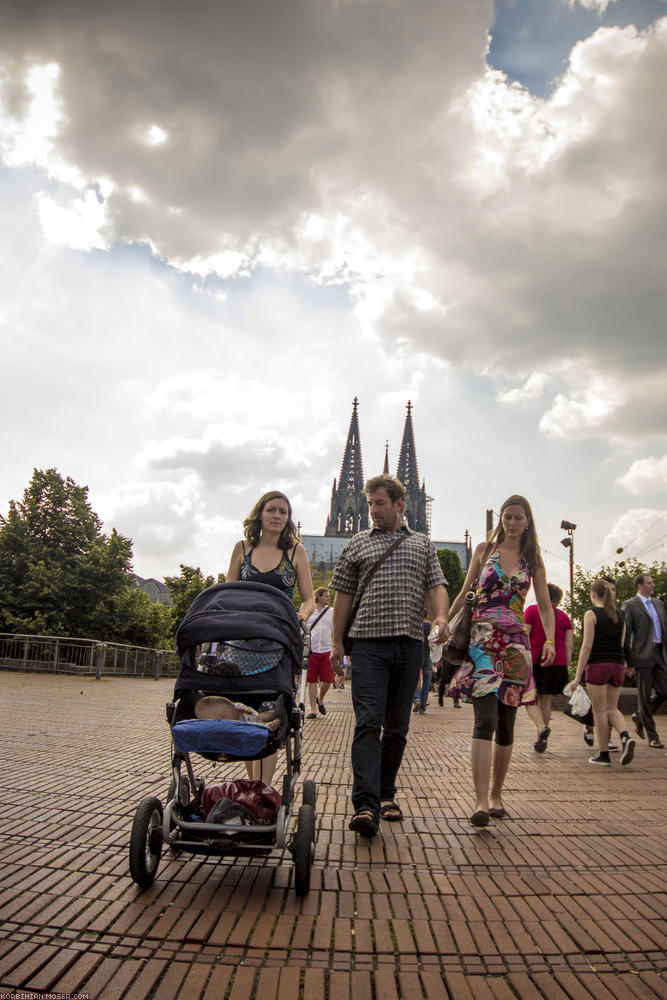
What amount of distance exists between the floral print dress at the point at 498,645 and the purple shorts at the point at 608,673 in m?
3.14

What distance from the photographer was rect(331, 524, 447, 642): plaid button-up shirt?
172 inches

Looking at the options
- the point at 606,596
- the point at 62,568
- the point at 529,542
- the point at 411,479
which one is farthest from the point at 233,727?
the point at 411,479

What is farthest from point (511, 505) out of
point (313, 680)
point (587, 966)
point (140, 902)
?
point (313, 680)

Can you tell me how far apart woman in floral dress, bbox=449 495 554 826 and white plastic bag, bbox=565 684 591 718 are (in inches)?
137

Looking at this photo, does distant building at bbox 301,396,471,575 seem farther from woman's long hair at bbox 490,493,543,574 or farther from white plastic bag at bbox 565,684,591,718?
woman's long hair at bbox 490,493,543,574

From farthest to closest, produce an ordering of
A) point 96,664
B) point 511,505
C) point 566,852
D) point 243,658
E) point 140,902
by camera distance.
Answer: point 96,664 < point 511,505 < point 566,852 < point 243,658 < point 140,902

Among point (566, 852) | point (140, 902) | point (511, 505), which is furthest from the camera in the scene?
point (511, 505)

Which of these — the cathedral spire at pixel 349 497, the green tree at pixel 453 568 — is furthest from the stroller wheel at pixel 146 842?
the cathedral spire at pixel 349 497

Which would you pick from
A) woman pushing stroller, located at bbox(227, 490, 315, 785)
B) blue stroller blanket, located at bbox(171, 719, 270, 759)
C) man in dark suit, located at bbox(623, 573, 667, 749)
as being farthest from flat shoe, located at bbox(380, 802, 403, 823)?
man in dark suit, located at bbox(623, 573, 667, 749)

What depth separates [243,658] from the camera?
11.5 feet

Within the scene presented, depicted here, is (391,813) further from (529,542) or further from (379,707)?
(529,542)

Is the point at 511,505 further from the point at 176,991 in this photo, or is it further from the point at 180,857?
the point at 176,991

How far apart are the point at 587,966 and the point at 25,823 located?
3.06m

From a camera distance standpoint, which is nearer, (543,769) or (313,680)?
(543,769)
